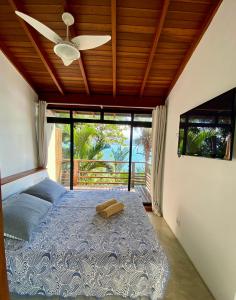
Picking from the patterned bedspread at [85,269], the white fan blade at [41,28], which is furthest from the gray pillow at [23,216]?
the white fan blade at [41,28]

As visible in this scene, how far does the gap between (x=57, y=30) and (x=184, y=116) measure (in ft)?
6.96

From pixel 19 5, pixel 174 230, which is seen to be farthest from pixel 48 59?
pixel 174 230

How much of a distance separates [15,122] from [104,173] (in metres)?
2.46

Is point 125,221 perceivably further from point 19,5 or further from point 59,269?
point 19,5

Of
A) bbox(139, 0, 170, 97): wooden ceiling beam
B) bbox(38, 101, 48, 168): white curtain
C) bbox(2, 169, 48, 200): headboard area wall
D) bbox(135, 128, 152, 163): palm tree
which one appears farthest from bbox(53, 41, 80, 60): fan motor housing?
bbox(135, 128, 152, 163): palm tree

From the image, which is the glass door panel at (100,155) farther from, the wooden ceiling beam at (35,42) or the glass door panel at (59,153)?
the wooden ceiling beam at (35,42)

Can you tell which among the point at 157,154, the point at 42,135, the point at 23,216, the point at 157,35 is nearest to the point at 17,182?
the point at 23,216

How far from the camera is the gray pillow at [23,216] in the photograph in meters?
1.65

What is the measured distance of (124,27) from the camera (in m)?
2.35

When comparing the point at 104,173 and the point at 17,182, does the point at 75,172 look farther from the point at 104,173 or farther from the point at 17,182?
the point at 17,182

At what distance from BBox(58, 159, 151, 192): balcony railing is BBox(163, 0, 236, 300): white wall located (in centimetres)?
161

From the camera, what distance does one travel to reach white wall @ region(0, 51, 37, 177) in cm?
277

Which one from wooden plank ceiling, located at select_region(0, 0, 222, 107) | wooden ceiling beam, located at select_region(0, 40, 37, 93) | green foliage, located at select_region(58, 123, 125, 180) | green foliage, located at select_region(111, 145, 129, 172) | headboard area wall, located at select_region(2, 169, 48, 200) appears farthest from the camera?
green foliage, located at select_region(111, 145, 129, 172)

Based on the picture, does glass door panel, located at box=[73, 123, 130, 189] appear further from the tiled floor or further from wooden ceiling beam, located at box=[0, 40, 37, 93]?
the tiled floor
